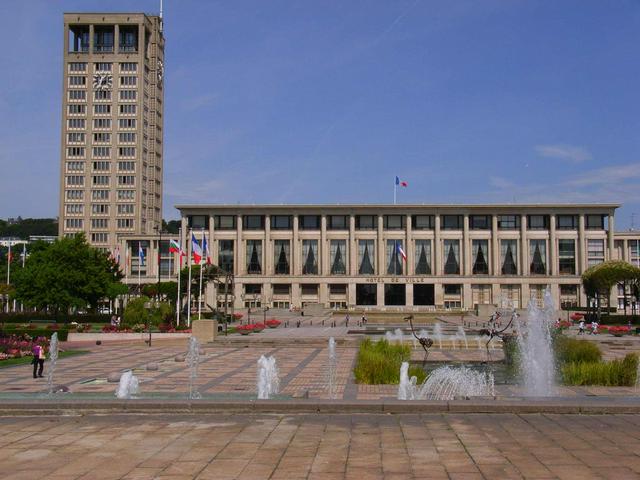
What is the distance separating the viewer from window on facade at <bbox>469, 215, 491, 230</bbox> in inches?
4301

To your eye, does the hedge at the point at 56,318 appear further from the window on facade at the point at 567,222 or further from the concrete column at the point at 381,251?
the window on facade at the point at 567,222

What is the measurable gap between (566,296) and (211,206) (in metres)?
61.3

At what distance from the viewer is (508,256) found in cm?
10819

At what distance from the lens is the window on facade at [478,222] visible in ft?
358

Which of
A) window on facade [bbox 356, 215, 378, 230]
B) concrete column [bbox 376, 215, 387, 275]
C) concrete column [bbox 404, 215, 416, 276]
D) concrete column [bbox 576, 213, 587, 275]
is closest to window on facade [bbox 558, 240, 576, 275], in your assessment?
concrete column [bbox 576, 213, 587, 275]

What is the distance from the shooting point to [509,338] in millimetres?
24141

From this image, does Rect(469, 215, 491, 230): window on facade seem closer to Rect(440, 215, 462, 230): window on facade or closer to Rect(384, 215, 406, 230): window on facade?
Rect(440, 215, 462, 230): window on facade

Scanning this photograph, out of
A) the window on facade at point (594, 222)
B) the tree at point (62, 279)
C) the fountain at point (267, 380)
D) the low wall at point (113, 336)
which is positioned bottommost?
the low wall at point (113, 336)

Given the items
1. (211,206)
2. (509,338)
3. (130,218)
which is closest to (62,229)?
(130,218)

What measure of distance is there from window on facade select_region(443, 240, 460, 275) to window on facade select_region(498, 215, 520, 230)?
7827 mm

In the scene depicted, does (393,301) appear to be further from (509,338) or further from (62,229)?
(509,338)

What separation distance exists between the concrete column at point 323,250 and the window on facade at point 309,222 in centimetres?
136

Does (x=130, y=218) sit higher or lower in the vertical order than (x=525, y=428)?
higher

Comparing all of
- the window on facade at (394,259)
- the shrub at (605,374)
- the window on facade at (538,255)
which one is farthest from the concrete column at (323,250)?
the shrub at (605,374)
